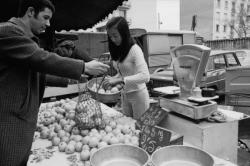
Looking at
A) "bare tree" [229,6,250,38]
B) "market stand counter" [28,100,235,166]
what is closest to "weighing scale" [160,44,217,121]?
"market stand counter" [28,100,235,166]

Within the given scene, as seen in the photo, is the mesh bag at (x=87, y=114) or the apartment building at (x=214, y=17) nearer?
the mesh bag at (x=87, y=114)

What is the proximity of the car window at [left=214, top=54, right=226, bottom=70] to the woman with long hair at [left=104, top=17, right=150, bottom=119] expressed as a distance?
5.01 m

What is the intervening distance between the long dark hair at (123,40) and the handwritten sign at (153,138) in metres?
1.36

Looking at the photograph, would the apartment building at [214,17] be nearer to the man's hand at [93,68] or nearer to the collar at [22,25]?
the man's hand at [93,68]

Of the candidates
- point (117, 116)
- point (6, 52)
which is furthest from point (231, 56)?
point (6, 52)

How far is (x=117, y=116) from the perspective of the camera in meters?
2.51

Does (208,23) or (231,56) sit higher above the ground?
(208,23)

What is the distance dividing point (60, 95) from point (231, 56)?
575 centimetres

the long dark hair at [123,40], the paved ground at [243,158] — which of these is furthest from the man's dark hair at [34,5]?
the paved ground at [243,158]

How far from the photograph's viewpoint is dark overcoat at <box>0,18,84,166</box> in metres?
1.33

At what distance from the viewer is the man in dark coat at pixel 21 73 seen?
133 cm

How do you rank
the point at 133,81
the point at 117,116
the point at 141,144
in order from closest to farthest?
the point at 141,144, the point at 117,116, the point at 133,81

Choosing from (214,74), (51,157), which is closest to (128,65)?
(51,157)

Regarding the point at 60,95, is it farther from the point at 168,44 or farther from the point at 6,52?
the point at 168,44
